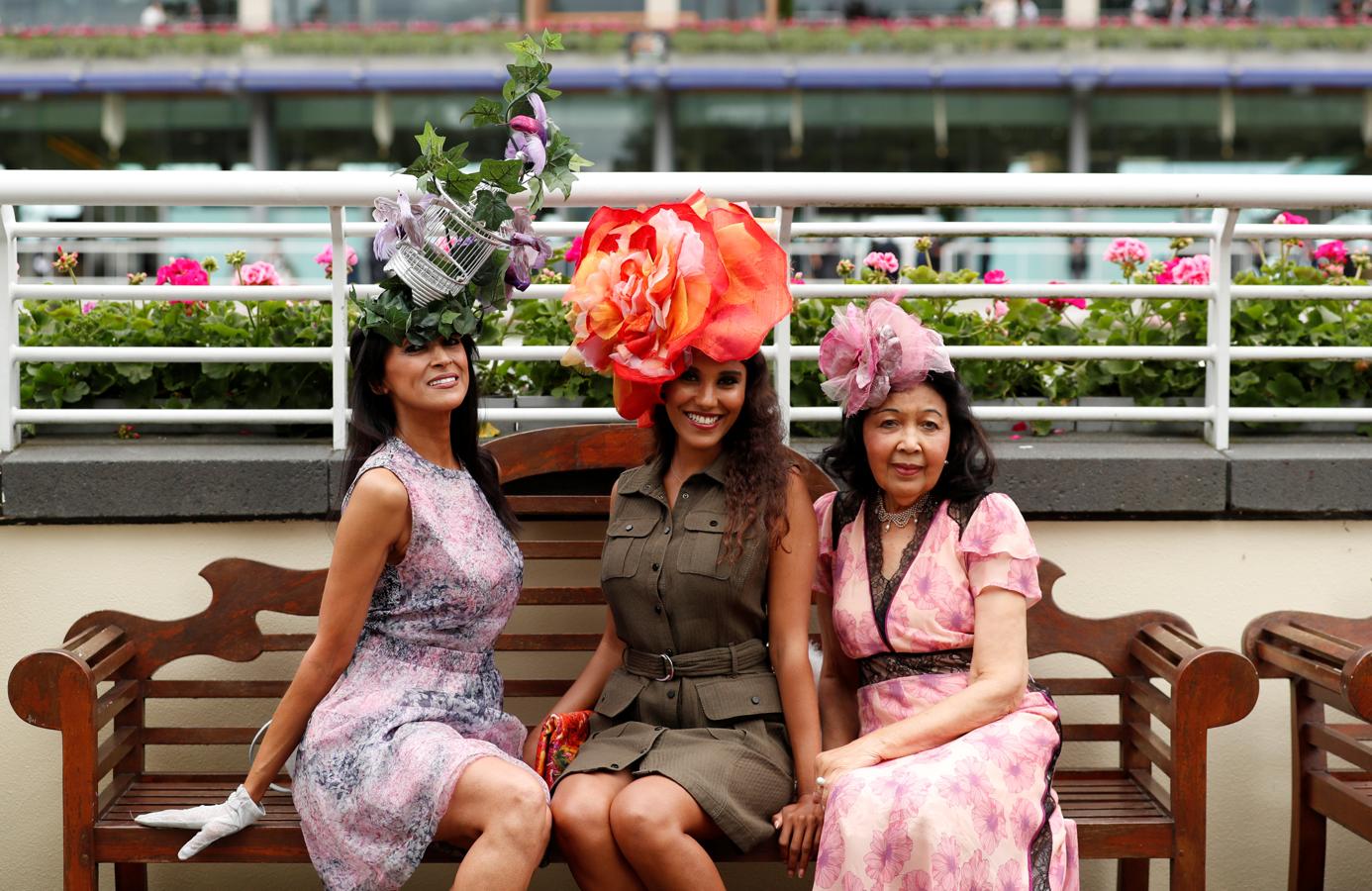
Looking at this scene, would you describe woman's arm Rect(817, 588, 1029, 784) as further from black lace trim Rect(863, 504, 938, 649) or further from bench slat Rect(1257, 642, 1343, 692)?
bench slat Rect(1257, 642, 1343, 692)

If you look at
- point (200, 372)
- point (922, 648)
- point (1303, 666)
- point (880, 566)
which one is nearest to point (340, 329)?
point (200, 372)

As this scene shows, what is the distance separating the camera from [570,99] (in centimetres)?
2122

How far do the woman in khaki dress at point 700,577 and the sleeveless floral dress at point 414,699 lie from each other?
24 centimetres

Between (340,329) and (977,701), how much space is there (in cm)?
187

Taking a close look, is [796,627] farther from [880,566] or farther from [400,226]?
[400,226]

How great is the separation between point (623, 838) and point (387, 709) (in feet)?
1.92

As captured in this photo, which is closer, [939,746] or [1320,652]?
[939,746]

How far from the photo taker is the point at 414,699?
2.92 m

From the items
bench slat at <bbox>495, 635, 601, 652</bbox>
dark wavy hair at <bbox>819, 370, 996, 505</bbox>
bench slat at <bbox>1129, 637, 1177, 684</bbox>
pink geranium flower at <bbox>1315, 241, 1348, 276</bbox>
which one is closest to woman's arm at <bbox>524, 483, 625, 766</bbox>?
bench slat at <bbox>495, 635, 601, 652</bbox>

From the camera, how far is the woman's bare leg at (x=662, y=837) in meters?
2.68

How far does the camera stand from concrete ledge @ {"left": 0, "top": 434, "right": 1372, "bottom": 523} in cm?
356

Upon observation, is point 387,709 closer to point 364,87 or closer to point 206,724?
point 206,724

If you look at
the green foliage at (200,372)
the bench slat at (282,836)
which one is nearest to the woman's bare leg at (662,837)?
the bench slat at (282,836)

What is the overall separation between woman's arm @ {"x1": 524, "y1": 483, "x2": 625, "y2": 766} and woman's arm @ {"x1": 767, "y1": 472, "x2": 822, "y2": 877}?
383 millimetres
